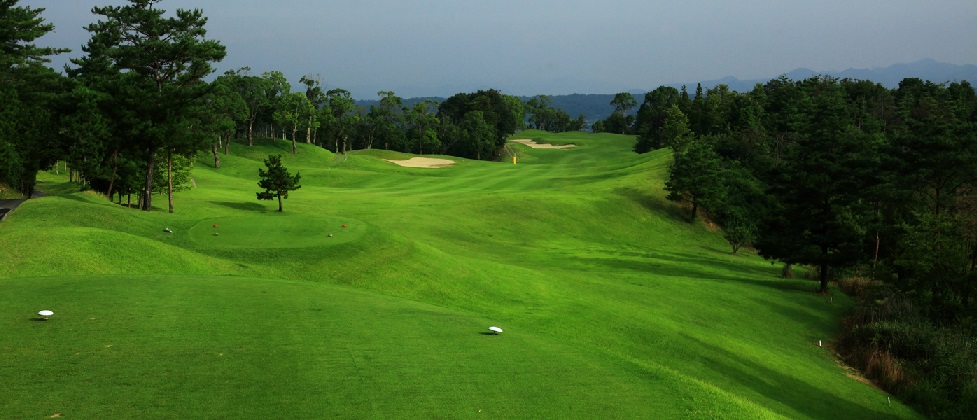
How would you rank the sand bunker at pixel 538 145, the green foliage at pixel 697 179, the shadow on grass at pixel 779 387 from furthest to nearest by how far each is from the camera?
the sand bunker at pixel 538 145, the green foliage at pixel 697 179, the shadow on grass at pixel 779 387

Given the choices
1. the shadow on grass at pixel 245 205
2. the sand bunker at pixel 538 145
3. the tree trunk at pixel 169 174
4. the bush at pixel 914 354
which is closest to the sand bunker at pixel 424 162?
the shadow on grass at pixel 245 205

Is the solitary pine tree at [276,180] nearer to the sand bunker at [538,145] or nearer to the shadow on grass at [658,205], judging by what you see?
the shadow on grass at [658,205]

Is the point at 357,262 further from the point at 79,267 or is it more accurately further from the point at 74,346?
the point at 74,346

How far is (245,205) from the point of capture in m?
43.2

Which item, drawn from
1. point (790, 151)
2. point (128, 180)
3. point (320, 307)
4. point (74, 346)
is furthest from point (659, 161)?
point (74, 346)

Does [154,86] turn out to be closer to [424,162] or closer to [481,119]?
[424,162]

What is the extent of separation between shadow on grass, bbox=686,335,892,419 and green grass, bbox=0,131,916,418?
0.09 m

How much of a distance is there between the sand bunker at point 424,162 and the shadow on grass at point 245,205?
151 feet

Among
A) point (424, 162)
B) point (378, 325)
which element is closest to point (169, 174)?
point (378, 325)

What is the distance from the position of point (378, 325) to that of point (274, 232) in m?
13.0

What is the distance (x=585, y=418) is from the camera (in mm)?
9227

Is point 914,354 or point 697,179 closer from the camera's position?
point 914,354

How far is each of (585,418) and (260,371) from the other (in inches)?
186

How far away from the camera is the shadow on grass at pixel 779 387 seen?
17828 mm
